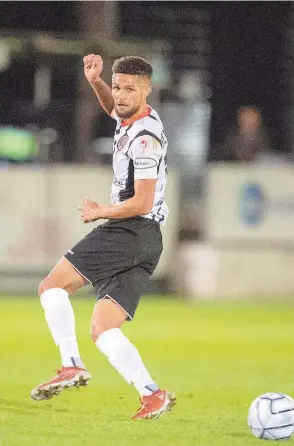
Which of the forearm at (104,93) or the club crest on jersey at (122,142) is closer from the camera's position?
the club crest on jersey at (122,142)

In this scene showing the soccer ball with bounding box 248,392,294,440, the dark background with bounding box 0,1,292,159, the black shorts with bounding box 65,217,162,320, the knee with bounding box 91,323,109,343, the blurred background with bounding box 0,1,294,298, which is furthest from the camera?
the dark background with bounding box 0,1,292,159

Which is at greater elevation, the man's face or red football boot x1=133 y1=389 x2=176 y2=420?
the man's face

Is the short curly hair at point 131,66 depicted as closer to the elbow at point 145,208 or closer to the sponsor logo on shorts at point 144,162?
the sponsor logo on shorts at point 144,162

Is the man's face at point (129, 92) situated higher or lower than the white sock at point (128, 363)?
higher

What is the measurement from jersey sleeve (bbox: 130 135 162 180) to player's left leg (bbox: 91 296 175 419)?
0.80 m

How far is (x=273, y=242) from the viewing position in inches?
690

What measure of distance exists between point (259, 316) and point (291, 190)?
8.63ft

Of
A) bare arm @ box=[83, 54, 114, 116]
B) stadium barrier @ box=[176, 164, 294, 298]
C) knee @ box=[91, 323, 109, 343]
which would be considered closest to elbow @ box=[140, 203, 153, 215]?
knee @ box=[91, 323, 109, 343]

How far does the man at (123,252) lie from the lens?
768cm

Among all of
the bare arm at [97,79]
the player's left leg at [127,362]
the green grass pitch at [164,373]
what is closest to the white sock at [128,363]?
the player's left leg at [127,362]

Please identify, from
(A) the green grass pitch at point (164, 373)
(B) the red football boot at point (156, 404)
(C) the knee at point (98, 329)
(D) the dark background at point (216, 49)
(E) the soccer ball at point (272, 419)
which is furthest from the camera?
(D) the dark background at point (216, 49)

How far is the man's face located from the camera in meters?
7.79

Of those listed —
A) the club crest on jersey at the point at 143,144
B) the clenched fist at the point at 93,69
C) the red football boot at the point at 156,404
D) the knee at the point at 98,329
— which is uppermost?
the clenched fist at the point at 93,69

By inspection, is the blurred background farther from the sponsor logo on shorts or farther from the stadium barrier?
the sponsor logo on shorts
